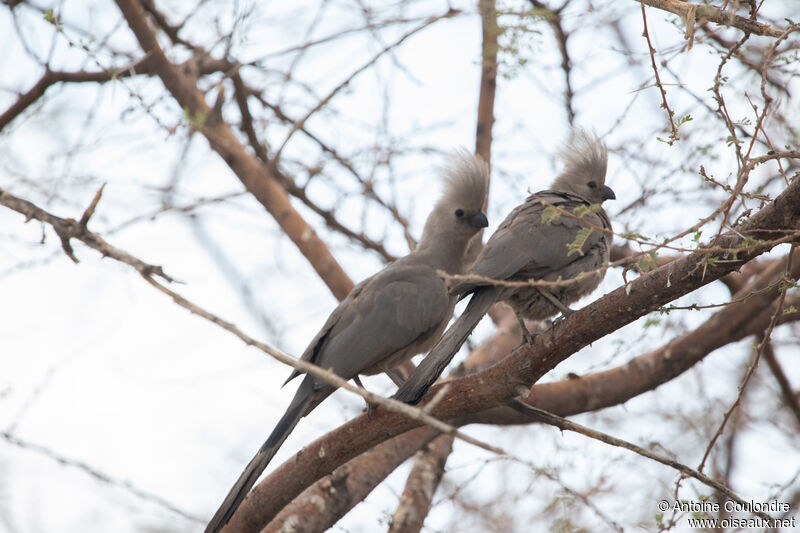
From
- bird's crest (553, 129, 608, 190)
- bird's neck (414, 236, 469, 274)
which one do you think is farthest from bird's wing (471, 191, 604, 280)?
bird's crest (553, 129, 608, 190)

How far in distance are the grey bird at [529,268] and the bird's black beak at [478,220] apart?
0.25 metres

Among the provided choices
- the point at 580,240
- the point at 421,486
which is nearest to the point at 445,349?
the point at 580,240

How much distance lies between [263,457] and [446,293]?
154 centimetres

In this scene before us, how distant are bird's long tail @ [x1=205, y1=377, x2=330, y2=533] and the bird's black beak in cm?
167

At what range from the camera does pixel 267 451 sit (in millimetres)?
3752

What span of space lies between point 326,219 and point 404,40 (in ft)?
6.22

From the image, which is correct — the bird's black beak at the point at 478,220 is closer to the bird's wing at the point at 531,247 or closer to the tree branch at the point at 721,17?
the bird's wing at the point at 531,247

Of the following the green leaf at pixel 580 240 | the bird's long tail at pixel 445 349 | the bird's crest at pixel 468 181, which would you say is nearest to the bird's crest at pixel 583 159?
the bird's crest at pixel 468 181

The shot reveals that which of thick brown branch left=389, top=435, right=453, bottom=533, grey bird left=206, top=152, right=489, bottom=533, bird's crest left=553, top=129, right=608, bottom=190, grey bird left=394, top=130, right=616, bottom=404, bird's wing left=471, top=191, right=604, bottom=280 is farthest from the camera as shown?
bird's crest left=553, top=129, right=608, bottom=190

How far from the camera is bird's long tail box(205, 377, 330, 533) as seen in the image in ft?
11.6

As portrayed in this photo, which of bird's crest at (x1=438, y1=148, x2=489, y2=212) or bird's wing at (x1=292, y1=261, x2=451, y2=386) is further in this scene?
bird's crest at (x1=438, y1=148, x2=489, y2=212)

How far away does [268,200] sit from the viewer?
18.8 ft

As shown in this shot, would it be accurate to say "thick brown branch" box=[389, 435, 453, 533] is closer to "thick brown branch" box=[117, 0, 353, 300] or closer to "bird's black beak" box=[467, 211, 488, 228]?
"thick brown branch" box=[117, 0, 353, 300]

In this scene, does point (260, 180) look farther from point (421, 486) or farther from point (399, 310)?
point (421, 486)
